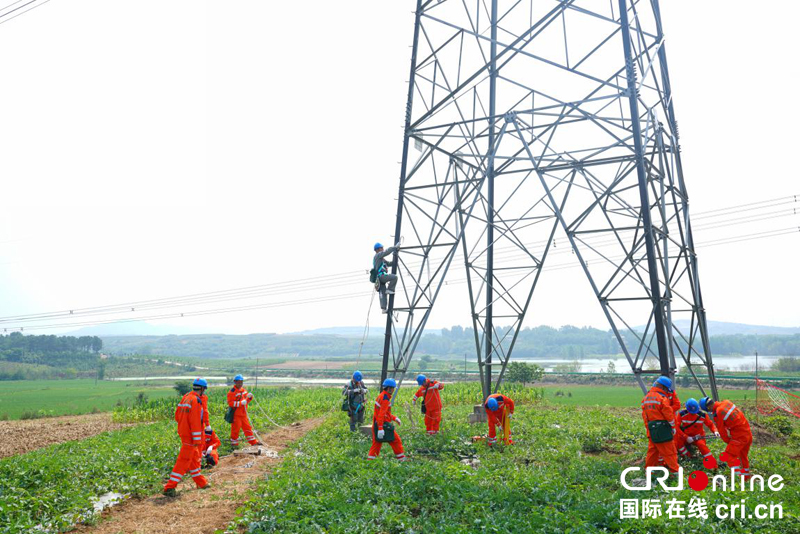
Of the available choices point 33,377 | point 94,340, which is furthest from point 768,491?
point 94,340

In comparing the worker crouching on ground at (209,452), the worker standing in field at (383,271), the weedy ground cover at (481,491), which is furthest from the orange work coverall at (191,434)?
the worker standing in field at (383,271)

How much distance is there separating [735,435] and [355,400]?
972 centimetres

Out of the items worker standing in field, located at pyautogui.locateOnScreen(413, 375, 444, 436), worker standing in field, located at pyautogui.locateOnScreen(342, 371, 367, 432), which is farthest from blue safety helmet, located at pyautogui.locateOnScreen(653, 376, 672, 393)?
worker standing in field, located at pyautogui.locateOnScreen(342, 371, 367, 432)

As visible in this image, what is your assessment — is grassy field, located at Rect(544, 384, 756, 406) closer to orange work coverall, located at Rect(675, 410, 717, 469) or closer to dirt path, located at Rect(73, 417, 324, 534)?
orange work coverall, located at Rect(675, 410, 717, 469)

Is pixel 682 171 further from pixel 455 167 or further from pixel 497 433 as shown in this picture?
pixel 497 433

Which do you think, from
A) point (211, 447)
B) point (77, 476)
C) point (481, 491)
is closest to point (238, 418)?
point (211, 447)

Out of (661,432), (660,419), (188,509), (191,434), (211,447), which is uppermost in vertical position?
(660,419)

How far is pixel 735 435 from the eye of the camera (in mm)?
9633

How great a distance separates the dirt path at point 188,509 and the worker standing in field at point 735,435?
8777mm

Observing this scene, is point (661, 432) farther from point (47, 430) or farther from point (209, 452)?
point (47, 430)

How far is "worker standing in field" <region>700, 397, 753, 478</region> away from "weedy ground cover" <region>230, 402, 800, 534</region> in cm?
55

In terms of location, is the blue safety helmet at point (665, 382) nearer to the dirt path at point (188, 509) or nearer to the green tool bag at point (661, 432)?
the green tool bag at point (661, 432)

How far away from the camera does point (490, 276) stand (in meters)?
17.9

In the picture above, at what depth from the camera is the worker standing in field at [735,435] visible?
9.52m
